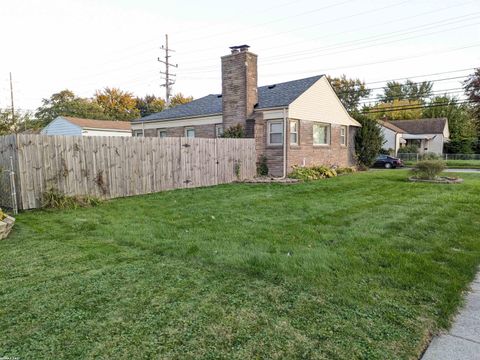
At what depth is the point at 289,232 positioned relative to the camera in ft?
18.1

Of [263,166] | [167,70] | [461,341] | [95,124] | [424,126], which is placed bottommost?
[461,341]

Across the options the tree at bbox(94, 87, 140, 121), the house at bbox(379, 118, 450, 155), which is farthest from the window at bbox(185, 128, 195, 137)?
the tree at bbox(94, 87, 140, 121)

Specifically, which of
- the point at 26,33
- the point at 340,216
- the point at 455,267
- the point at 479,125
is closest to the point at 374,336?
the point at 455,267

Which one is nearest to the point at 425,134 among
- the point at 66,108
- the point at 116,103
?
the point at 116,103

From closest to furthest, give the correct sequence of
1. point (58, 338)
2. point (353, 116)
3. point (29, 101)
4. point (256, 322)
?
point (58, 338) → point (256, 322) → point (353, 116) → point (29, 101)

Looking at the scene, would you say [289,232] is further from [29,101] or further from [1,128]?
[29,101]

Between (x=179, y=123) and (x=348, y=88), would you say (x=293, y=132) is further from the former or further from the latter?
(x=348, y=88)

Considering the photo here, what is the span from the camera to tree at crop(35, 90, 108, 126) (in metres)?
39.5

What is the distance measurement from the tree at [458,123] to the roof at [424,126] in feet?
6.29

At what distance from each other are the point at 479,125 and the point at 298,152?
29489mm

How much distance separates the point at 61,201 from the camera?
7.99 metres

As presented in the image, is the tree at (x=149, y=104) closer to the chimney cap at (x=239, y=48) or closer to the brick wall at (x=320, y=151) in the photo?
the chimney cap at (x=239, y=48)

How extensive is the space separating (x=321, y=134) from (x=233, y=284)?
15.0 m

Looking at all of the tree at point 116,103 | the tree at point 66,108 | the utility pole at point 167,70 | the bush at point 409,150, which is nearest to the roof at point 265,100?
the utility pole at point 167,70
